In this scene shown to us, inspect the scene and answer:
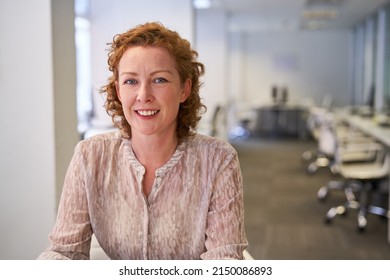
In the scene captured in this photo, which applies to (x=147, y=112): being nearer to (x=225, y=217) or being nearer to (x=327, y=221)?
(x=225, y=217)

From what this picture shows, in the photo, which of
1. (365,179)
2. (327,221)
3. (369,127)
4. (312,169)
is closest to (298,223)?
(327,221)

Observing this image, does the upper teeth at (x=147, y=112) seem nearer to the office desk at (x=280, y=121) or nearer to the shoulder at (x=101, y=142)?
the shoulder at (x=101, y=142)

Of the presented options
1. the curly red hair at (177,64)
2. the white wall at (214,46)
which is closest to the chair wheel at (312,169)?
the white wall at (214,46)

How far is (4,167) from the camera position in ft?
5.51

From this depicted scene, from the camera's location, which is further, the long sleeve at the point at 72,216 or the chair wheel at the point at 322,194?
the chair wheel at the point at 322,194

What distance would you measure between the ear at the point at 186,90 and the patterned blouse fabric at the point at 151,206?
0.17 metres

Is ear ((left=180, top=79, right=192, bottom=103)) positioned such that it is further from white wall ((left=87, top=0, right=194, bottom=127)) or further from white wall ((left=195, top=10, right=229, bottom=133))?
white wall ((left=195, top=10, right=229, bottom=133))

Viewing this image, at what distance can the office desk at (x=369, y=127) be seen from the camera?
4.75 metres

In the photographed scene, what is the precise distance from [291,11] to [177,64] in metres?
8.13

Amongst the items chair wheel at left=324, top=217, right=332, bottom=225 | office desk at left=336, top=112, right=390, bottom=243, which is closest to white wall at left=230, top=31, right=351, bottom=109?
office desk at left=336, top=112, right=390, bottom=243

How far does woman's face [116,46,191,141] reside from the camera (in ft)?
4.59

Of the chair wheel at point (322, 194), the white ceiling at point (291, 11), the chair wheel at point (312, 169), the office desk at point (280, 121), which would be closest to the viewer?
the chair wheel at point (322, 194)
